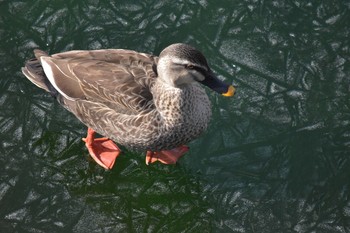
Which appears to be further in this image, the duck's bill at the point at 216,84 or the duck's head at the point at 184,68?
the duck's bill at the point at 216,84

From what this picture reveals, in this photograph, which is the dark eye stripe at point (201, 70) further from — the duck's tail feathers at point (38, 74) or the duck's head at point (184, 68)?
the duck's tail feathers at point (38, 74)

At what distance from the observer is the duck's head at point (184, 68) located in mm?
3311

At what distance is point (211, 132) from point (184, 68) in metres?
0.90

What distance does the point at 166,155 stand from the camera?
405 centimetres

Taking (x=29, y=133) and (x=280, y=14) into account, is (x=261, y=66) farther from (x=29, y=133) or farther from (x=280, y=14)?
(x=29, y=133)

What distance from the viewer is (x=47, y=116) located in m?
4.21

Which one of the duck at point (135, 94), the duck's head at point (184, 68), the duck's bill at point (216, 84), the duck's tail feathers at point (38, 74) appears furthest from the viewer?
the duck's tail feathers at point (38, 74)

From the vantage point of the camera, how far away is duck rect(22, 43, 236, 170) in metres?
3.55

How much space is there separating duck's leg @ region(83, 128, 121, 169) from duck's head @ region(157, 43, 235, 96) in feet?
2.60

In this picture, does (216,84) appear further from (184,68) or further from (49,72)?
(49,72)

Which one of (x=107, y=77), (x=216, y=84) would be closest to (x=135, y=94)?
(x=107, y=77)

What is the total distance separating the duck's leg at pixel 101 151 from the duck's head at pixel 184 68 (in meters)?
0.79

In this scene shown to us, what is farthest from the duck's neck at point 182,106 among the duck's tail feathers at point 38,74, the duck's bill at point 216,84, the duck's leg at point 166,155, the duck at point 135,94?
the duck's tail feathers at point 38,74

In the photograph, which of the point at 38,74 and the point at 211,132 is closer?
the point at 38,74
